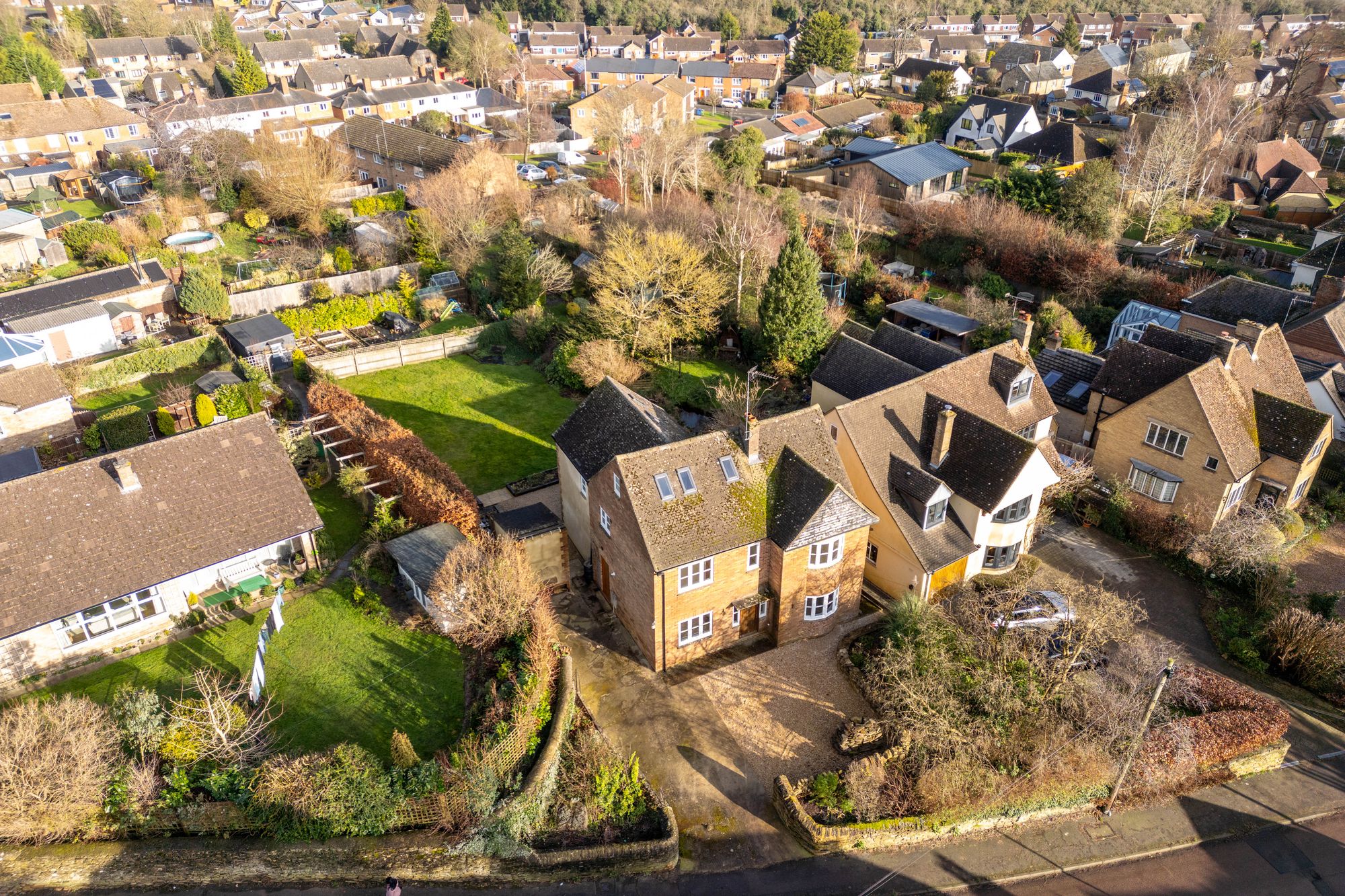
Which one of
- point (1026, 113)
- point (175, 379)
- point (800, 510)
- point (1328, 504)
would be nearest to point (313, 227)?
point (175, 379)

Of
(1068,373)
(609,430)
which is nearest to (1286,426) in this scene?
(1068,373)

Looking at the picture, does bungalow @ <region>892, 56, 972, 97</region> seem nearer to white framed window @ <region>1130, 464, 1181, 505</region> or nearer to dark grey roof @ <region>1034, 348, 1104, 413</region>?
dark grey roof @ <region>1034, 348, 1104, 413</region>

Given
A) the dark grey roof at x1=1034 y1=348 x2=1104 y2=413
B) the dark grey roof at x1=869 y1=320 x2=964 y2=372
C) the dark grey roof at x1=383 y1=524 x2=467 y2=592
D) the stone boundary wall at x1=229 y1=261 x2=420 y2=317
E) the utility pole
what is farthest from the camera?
the stone boundary wall at x1=229 y1=261 x2=420 y2=317

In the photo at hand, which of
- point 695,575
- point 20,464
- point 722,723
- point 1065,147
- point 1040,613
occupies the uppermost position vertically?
point 1065,147

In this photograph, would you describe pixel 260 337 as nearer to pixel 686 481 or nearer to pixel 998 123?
pixel 686 481

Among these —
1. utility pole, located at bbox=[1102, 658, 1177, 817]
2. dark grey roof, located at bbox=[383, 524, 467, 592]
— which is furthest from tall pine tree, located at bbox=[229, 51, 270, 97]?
utility pole, located at bbox=[1102, 658, 1177, 817]

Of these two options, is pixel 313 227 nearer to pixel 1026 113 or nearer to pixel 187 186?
pixel 187 186
